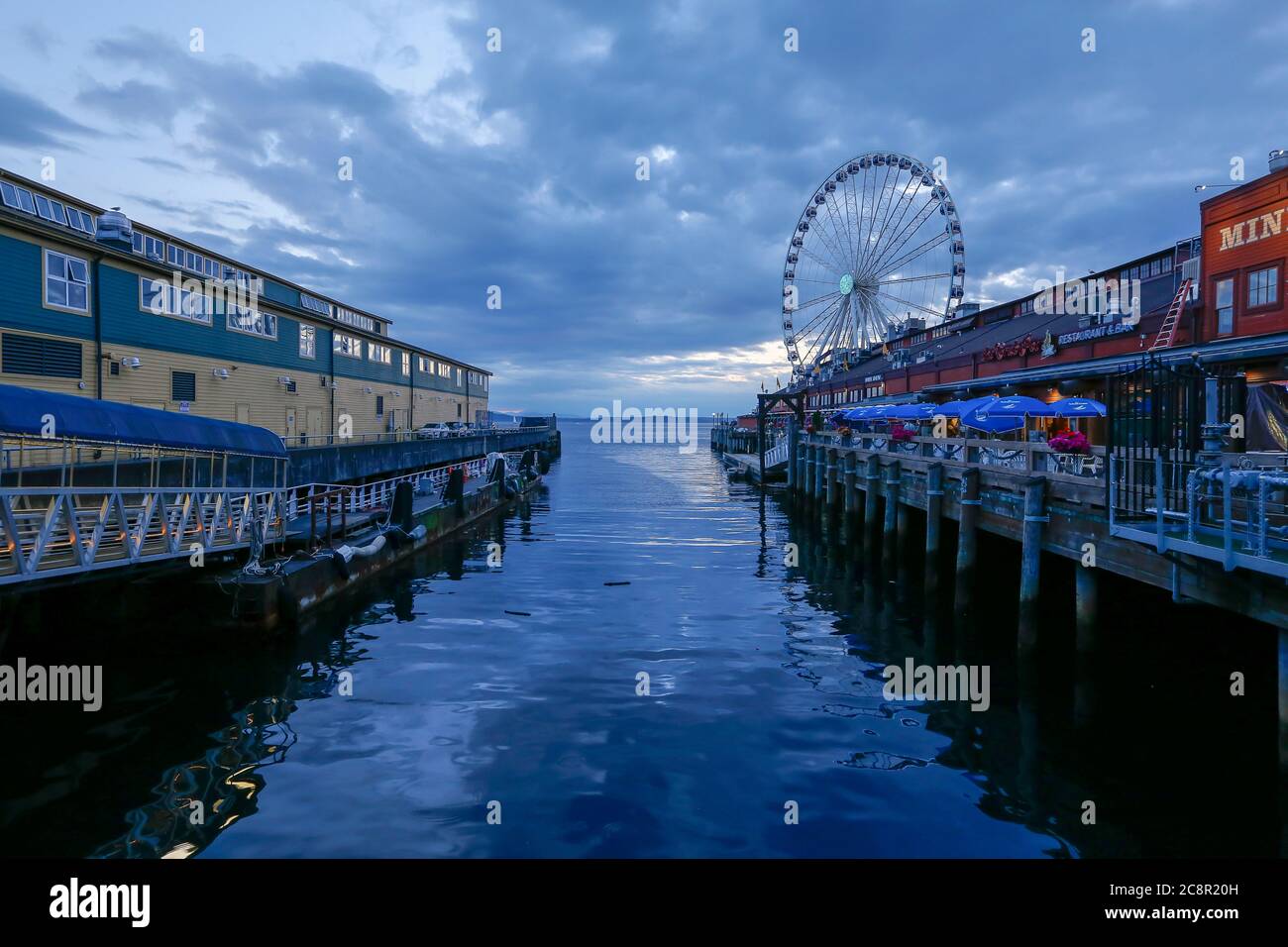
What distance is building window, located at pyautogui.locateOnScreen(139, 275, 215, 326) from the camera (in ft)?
85.9

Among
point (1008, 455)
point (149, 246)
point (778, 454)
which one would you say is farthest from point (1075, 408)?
point (149, 246)

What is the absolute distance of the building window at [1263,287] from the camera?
2267 centimetres

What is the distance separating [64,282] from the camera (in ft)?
75.4

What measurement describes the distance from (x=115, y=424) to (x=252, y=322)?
22696mm

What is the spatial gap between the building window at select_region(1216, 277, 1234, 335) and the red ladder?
1457 millimetres

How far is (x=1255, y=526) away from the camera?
9.74m

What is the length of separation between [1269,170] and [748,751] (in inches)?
1065

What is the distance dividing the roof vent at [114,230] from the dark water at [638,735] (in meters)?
17.0

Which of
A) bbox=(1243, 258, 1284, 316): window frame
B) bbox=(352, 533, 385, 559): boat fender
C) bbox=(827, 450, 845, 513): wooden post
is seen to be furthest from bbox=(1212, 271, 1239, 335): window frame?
bbox=(352, 533, 385, 559): boat fender

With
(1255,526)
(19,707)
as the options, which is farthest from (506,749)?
(1255,526)

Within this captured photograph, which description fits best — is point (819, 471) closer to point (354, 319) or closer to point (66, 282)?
point (354, 319)

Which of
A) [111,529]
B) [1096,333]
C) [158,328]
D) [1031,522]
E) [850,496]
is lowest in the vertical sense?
[850,496]
